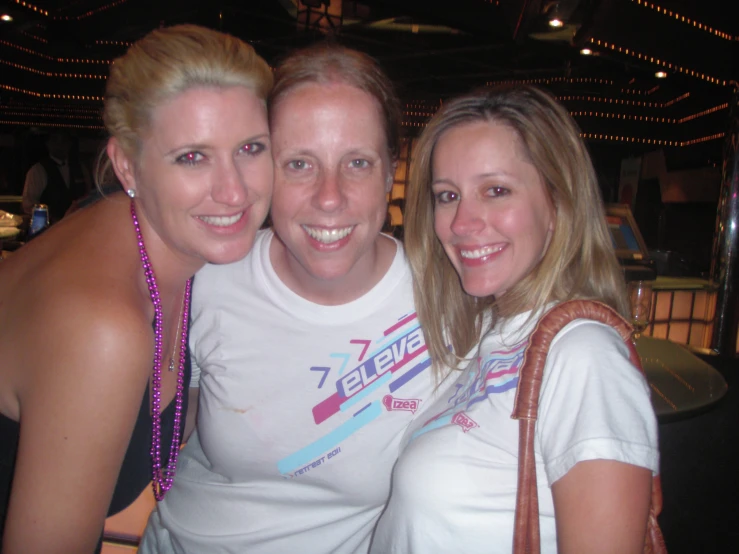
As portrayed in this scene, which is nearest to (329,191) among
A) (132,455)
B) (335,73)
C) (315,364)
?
(335,73)

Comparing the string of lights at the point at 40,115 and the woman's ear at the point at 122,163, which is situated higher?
the string of lights at the point at 40,115

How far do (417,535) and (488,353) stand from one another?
426mm

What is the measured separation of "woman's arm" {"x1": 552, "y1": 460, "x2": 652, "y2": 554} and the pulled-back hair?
982mm

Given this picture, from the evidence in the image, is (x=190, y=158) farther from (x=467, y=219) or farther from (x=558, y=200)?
(x=558, y=200)

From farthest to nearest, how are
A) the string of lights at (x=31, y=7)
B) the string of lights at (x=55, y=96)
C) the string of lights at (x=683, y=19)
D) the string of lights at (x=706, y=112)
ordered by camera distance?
the string of lights at (x=55, y=96) < the string of lights at (x=706, y=112) < the string of lights at (x=31, y=7) < the string of lights at (x=683, y=19)

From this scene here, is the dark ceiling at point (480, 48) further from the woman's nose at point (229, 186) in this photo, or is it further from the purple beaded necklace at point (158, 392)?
the purple beaded necklace at point (158, 392)

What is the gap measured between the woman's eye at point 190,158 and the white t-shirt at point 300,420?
0.40 metres

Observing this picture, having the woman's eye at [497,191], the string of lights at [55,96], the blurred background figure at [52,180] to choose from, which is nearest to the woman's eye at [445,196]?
the woman's eye at [497,191]

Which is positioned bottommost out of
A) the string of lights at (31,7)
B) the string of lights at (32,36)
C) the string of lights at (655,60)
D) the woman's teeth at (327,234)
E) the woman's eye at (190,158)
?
the woman's teeth at (327,234)

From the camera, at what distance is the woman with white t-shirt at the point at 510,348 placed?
0.95m

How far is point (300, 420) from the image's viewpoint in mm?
1437

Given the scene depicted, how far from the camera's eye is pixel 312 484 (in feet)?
4.73

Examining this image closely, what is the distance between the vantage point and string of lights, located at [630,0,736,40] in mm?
3500

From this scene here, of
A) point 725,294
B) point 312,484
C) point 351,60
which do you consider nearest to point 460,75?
point 725,294
